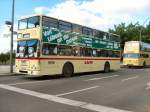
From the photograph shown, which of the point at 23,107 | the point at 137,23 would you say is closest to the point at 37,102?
the point at 23,107

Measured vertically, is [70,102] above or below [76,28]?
below

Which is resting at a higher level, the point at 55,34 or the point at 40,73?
the point at 55,34

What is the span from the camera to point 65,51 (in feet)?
68.0

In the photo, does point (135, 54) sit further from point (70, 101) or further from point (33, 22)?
point (70, 101)

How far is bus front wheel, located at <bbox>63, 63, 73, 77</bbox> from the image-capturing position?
68.1 ft

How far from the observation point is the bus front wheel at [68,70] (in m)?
20.8

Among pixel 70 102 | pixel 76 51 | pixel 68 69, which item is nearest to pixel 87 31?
pixel 76 51

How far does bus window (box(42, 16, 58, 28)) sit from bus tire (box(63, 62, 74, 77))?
290 centimetres

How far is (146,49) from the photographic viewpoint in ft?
140

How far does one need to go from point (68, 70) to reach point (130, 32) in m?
38.7

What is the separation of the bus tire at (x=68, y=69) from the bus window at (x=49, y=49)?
163 cm

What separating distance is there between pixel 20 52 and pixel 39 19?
2.62 m

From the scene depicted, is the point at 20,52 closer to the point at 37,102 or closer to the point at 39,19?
the point at 39,19

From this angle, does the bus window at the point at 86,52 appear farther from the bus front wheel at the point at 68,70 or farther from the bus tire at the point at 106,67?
the bus tire at the point at 106,67
